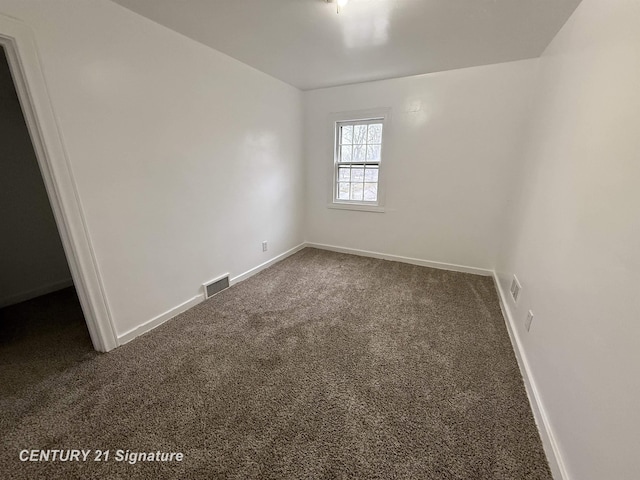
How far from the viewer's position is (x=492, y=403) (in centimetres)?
146

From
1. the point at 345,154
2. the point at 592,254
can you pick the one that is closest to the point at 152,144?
the point at 345,154

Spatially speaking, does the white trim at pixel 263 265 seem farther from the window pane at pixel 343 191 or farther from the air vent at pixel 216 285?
the window pane at pixel 343 191

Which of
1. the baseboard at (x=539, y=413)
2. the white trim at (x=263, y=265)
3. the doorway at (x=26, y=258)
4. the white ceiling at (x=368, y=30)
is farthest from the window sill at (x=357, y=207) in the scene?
the doorway at (x=26, y=258)

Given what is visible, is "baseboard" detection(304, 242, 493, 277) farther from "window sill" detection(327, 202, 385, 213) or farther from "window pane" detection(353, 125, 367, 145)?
"window pane" detection(353, 125, 367, 145)

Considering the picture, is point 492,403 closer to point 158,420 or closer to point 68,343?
point 158,420

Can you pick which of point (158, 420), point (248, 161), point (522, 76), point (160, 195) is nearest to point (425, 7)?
point (522, 76)

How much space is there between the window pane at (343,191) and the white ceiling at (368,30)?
4.88 ft

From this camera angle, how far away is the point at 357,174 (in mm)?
3729

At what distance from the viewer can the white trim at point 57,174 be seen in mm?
1354

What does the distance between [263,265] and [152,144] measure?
73.0 inches

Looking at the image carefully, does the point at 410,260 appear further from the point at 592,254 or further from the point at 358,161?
the point at 592,254

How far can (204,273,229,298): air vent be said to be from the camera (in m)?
2.61

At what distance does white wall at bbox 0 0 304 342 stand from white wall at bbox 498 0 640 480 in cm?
267

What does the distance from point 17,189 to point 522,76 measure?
16.9 feet
